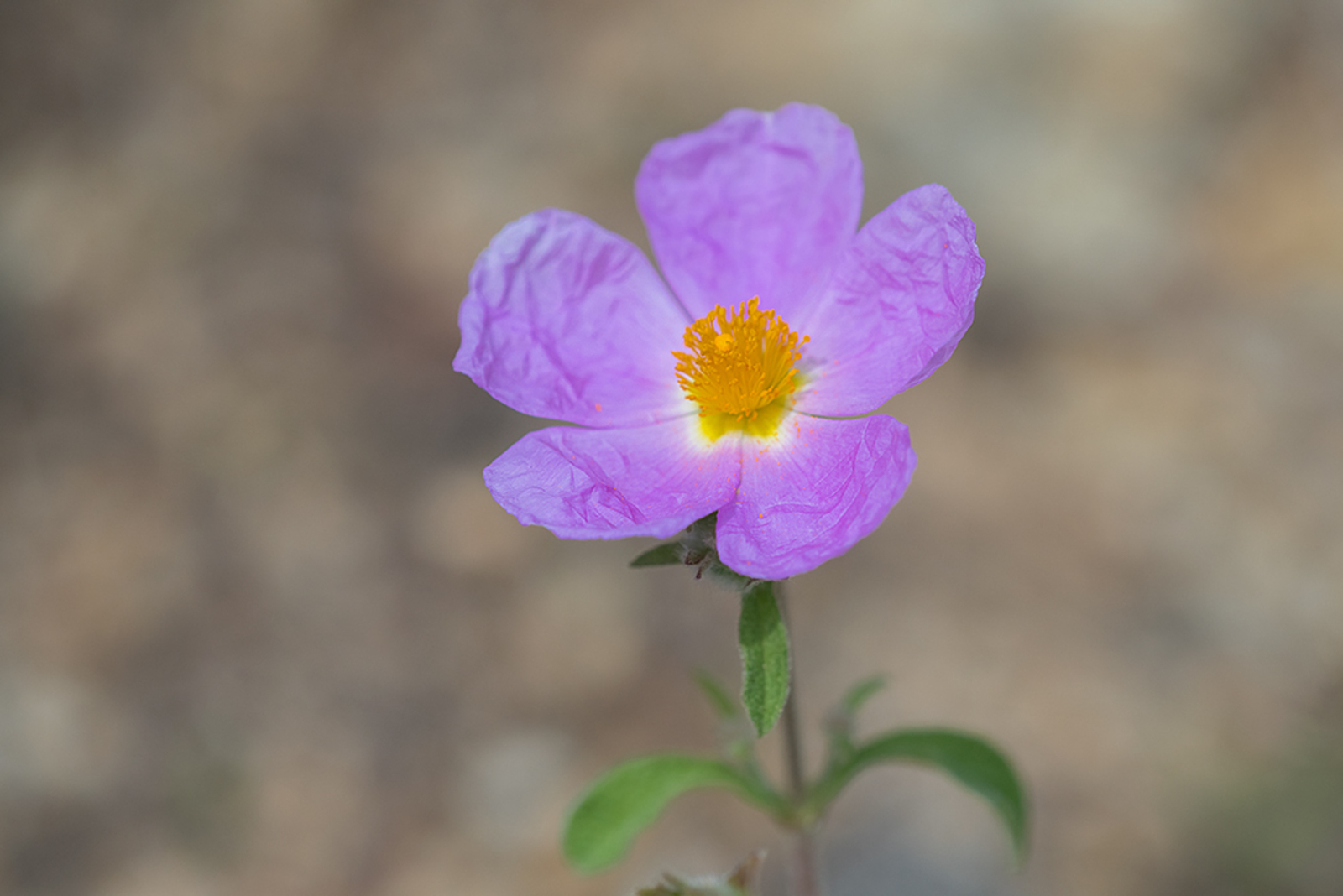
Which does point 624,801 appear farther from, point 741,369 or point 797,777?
point 741,369

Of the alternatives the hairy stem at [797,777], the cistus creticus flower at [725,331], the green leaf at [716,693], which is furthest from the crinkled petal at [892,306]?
the green leaf at [716,693]

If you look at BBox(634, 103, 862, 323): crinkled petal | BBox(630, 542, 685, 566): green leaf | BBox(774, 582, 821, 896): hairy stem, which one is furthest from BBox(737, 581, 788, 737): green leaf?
BBox(634, 103, 862, 323): crinkled petal

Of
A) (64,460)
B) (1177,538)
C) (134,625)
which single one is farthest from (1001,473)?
(64,460)

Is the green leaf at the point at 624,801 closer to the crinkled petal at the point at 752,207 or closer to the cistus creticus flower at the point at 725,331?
the cistus creticus flower at the point at 725,331

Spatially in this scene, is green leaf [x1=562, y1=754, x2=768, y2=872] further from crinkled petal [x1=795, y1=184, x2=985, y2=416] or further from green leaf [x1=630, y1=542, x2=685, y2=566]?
crinkled petal [x1=795, y1=184, x2=985, y2=416]

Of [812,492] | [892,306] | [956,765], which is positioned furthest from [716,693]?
[892,306]
